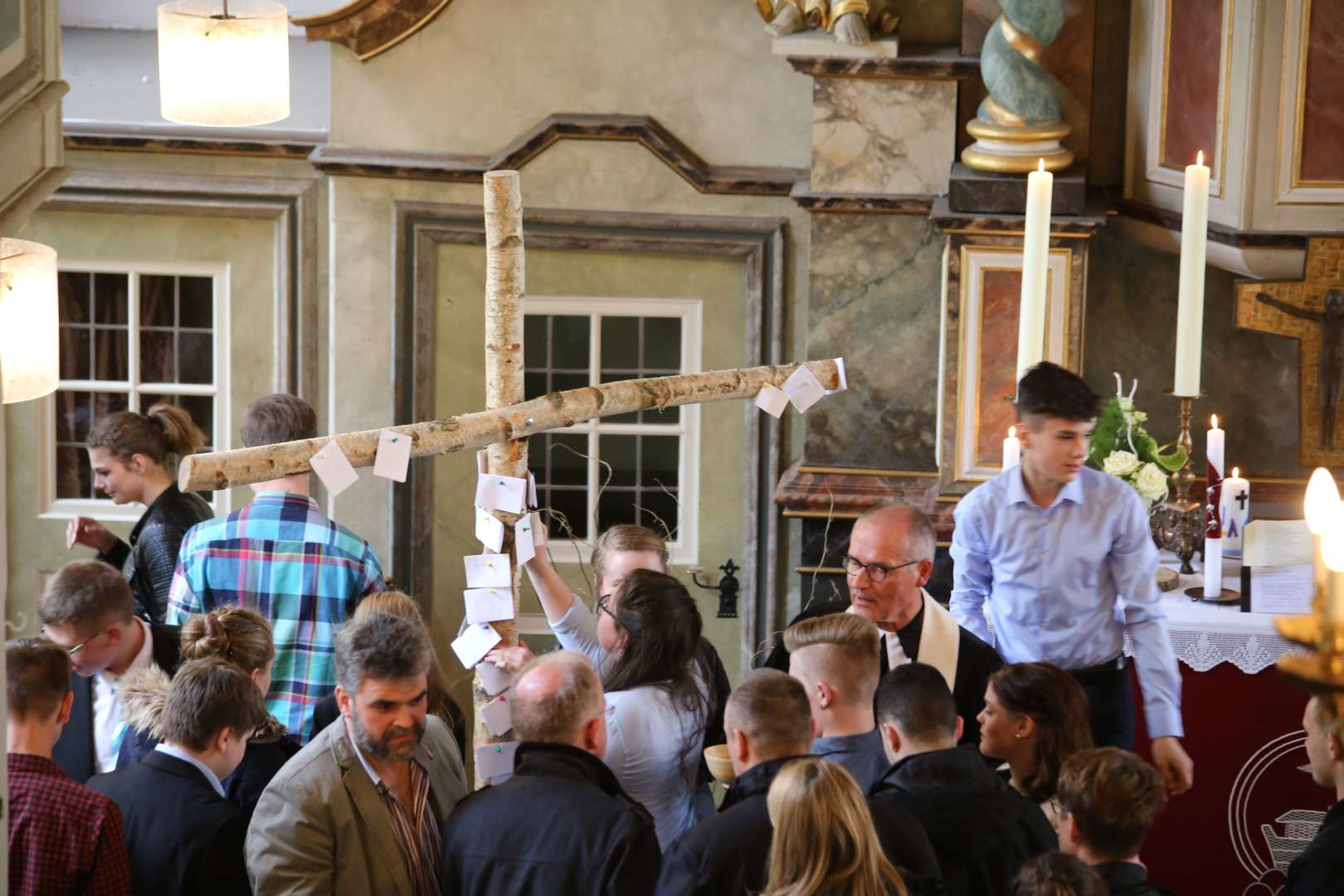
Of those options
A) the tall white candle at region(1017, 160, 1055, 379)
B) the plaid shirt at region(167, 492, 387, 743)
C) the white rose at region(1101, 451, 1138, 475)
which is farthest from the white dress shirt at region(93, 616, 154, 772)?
the white rose at region(1101, 451, 1138, 475)

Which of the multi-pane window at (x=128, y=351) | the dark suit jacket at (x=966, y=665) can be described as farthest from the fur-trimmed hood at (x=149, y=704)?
the multi-pane window at (x=128, y=351)

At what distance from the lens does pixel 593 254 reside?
662 centimetres

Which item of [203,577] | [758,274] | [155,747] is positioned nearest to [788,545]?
[758,274]

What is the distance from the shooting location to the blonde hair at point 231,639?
11.5ft

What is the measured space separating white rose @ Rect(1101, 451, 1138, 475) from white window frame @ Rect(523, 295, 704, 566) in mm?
2153

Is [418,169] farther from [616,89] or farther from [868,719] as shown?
[868,719]

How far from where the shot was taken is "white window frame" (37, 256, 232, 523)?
701 cm

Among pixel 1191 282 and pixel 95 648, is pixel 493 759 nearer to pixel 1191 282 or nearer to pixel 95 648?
pixel 95 648

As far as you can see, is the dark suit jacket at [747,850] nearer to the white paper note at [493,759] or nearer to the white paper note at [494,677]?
the white paper note at [493,759]

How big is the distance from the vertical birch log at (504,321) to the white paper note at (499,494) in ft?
0.15

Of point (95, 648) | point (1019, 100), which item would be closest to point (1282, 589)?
point (1019, 100)

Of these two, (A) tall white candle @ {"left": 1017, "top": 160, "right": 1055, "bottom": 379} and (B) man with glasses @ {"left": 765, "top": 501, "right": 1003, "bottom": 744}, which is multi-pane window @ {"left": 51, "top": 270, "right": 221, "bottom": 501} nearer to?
(A) tall white candle @ {"left": 1017, "top": 160, "right": 1055, "bottom": 379}

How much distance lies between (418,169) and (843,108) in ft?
5.70

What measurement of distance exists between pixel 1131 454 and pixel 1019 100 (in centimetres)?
130
